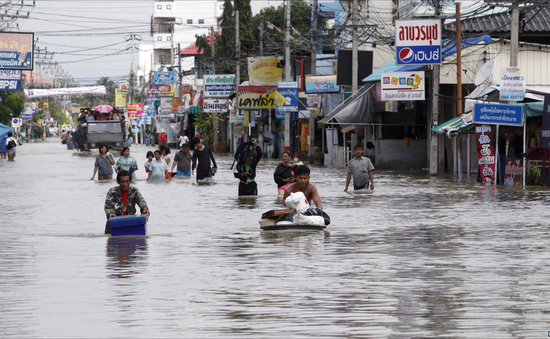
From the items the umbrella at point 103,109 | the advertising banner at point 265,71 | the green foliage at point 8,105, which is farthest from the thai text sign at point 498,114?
the green foliage at point 8,105

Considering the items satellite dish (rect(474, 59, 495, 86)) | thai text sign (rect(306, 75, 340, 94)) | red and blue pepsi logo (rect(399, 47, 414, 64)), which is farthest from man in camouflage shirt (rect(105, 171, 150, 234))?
thai text sign (rect(306, 75, 340, 94))

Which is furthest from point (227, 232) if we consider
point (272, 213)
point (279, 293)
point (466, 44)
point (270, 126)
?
point (270, 126)

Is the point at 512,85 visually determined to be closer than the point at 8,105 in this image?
Yes

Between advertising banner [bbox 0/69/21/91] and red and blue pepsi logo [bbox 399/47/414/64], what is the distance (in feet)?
97.4

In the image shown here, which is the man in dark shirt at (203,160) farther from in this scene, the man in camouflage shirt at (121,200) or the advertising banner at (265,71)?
the advertising banner at (265,71)

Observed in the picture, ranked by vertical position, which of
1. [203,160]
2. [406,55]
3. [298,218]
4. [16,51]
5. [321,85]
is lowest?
[298,218]

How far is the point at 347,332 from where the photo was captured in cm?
803

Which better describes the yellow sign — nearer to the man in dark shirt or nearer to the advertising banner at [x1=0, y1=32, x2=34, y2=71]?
the advertising banner at [x1=0, y1=32, x2=34, y2=71]

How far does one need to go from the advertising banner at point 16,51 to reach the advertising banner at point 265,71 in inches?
459

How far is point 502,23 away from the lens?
45.4 meters

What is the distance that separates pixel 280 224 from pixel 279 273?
16.7 feet

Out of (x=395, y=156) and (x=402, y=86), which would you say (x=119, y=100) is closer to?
(x=395, y=156)

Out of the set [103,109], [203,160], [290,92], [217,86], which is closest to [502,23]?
[290,92]

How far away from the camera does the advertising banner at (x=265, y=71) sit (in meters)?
55.6
